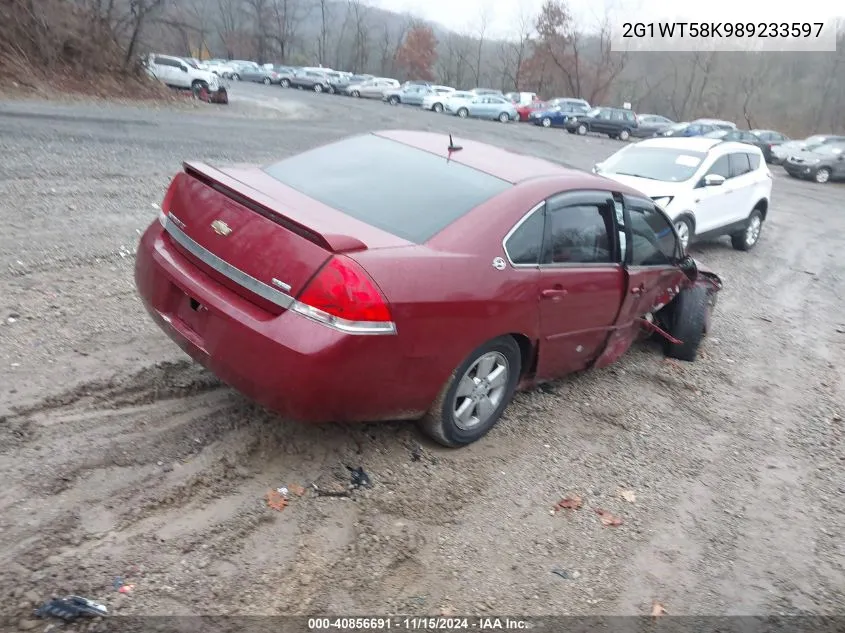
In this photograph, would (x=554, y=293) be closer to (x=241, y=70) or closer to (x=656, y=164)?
(x=656, y=164)

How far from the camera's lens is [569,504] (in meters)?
3.92

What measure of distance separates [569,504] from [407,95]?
45.2 metres

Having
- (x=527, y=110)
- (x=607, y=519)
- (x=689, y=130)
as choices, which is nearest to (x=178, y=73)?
(x=527, y=110)

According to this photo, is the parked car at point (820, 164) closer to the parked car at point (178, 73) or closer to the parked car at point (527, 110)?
the parked car at point (527, 110)

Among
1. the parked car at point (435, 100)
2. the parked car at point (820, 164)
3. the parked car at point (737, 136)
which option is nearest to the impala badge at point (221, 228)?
the parked car at point (820, 164)

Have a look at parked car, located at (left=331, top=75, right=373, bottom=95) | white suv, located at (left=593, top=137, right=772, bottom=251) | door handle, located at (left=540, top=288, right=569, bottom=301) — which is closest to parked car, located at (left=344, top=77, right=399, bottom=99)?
parked car, located at (left=331, top=75, right=373, bottom=95)

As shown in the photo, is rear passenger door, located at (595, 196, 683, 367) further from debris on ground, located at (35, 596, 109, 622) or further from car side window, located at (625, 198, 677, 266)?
debris on ground, located at (35, 596, 109, 622)

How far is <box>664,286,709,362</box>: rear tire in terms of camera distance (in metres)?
6.12

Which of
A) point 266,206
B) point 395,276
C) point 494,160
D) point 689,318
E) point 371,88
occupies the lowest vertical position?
point 689,318

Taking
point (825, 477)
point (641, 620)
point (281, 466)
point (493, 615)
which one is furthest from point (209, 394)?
point (825, 477)

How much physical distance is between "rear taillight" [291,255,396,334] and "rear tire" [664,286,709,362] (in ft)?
11.9

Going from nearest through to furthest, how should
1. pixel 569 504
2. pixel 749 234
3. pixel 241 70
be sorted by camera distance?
pixel 569 504 < pixel 749 234 < pixel 241 70

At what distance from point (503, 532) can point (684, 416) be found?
2.20m

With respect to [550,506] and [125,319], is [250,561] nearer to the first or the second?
[550,506]
